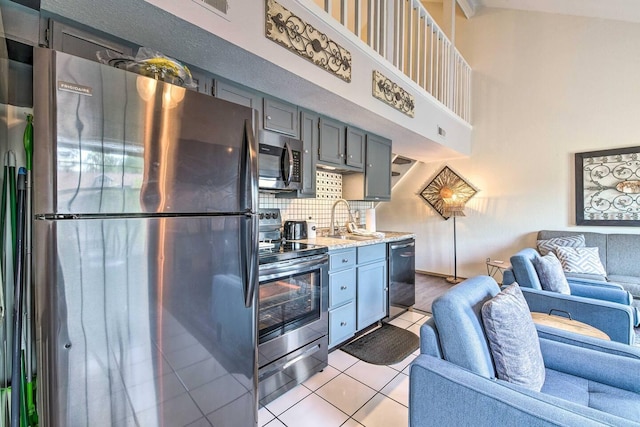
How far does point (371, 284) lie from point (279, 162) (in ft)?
4.93

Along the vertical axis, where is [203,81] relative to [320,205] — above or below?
above

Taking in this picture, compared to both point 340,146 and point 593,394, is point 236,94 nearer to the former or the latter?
point 340,146

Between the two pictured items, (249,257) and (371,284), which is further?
(371,284)

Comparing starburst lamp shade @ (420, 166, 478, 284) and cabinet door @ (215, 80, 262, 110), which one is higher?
cabinet door @ (215, 80, 262, 110)

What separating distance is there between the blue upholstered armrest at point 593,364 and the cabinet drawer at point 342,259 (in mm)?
1388

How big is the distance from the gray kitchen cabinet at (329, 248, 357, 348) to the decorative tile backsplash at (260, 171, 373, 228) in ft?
2.43

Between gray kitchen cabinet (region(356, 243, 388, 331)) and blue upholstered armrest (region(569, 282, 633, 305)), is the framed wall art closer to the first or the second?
blue upholstered armrest (region(569, 282, 633, 305))

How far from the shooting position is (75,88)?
93 cm

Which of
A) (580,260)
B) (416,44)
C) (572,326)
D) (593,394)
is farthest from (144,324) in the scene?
(580,260)

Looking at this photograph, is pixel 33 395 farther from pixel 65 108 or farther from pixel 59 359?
pixel 65 108

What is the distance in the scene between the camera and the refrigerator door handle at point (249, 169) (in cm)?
136

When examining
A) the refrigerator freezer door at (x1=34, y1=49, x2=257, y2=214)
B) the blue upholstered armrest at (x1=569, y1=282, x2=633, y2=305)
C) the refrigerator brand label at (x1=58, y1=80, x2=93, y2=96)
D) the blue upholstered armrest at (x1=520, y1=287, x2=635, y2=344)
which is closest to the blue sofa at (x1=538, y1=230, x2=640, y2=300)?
the blue upholstered armrest at (x1=569, y1=282, x2=633, y2=305)

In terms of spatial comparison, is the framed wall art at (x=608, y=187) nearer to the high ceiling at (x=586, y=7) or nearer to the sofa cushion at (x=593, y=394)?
the high ceiling at (x=586, y=7)

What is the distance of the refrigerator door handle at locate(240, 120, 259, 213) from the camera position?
136 cm
